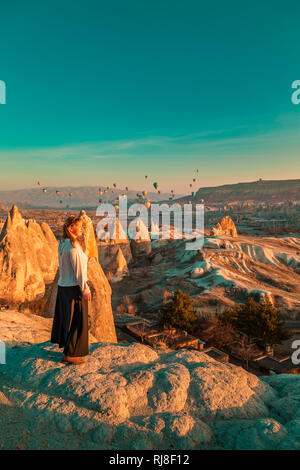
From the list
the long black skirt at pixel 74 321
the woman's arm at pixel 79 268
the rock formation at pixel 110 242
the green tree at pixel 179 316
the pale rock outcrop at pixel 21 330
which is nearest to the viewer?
the woman's arm at pixel 79 268

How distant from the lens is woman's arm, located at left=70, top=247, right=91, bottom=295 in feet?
14.0

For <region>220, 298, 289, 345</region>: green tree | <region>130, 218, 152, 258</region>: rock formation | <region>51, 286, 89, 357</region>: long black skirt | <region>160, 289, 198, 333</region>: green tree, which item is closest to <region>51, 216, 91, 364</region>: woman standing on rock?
<region>51, 286, 89, 357</region>: long black skirt

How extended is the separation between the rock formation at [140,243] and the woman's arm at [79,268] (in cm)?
4417

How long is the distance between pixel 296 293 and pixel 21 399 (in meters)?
36.7

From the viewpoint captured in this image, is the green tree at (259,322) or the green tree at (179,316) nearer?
the green tree at (259,322)

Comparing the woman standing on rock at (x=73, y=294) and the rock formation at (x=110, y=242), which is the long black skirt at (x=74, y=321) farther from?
the rock formation at (x=110, y=242)

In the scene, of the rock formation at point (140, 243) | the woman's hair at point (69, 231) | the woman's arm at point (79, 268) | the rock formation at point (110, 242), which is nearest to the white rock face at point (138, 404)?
the woman's arm at point (79, 268)

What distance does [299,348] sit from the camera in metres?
20.2

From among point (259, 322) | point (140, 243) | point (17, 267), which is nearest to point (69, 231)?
point (17, 267)

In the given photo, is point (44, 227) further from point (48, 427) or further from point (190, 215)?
point (190, 215)

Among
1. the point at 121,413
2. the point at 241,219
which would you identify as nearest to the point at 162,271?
the point at 121,413

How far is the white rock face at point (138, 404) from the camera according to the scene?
321 centimetres

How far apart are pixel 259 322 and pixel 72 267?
59.4 feet

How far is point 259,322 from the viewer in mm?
19438
